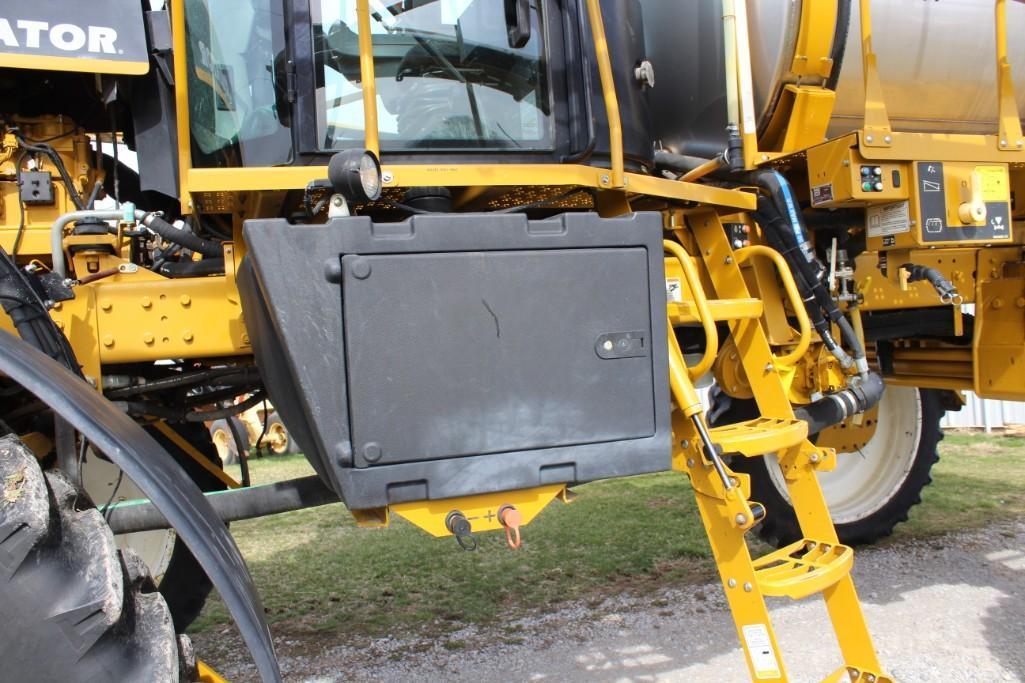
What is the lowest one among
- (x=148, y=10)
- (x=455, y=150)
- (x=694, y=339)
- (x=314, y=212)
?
(x=694, y=339)

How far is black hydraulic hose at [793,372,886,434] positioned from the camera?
8.73ft

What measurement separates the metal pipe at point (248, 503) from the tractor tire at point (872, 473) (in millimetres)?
2538

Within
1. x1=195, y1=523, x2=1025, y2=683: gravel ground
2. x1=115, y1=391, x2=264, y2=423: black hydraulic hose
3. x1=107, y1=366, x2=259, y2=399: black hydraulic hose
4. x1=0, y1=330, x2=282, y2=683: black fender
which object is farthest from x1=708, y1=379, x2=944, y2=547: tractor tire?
x1=0, y1=330, x2=282, y2=683: black fender

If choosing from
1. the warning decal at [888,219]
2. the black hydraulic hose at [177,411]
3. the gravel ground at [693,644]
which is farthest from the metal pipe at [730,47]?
the gravel ground at [693,644]

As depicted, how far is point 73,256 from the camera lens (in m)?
2.63

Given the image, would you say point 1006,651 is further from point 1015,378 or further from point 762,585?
point 762,585

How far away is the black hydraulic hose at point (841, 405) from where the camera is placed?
2.66 metres

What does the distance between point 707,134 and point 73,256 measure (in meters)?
2.15

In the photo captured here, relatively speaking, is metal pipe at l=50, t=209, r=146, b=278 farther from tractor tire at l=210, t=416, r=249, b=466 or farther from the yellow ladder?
tractor tire at l=210, t=416, r=249, b=466

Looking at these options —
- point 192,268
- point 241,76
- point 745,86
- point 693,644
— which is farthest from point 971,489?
point 241,76

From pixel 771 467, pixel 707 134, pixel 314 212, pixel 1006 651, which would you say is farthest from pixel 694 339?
pixel 314 212

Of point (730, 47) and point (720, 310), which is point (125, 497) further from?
point (730, 47)

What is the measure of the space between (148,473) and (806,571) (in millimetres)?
1687

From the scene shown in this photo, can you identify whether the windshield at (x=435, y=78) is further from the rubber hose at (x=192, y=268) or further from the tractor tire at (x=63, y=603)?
the tractor tire at (x=63, y=603)
